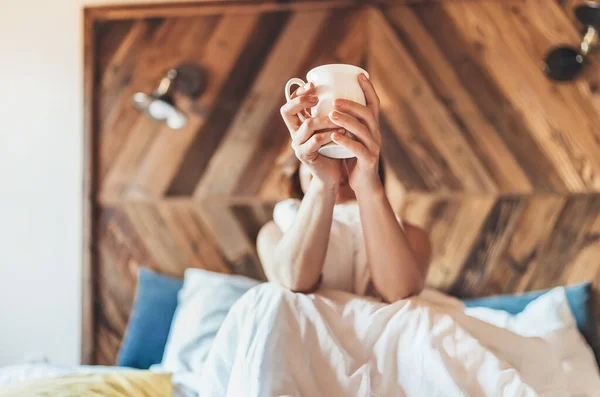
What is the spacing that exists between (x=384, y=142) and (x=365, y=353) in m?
1.00

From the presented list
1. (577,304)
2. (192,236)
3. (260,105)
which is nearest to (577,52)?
(577,304)

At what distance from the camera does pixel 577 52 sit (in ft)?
5.65

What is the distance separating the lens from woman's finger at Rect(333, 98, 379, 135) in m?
0.85

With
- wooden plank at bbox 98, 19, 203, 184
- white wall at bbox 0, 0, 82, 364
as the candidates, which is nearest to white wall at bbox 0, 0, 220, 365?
white wall at bbox 0, 0, 82, 364

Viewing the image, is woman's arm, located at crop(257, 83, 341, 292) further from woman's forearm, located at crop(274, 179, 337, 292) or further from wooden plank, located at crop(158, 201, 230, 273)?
wooden plank, located at crop(158, 201, 230, 273)

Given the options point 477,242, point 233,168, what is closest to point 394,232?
point 477,242

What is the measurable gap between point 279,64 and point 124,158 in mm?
636

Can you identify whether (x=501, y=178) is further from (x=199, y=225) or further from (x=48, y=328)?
(x=48, y=328)

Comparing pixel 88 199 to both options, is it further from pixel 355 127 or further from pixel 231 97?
pixel 355 127

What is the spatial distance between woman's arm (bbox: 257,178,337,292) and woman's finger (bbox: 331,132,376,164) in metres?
0.11

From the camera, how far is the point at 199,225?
188 centimetres

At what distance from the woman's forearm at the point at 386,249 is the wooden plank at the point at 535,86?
0.94 m

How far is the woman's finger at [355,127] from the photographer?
33.2 inches

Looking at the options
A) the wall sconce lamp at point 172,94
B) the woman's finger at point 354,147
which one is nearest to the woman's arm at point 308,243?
the woman's finger at point 354,147
